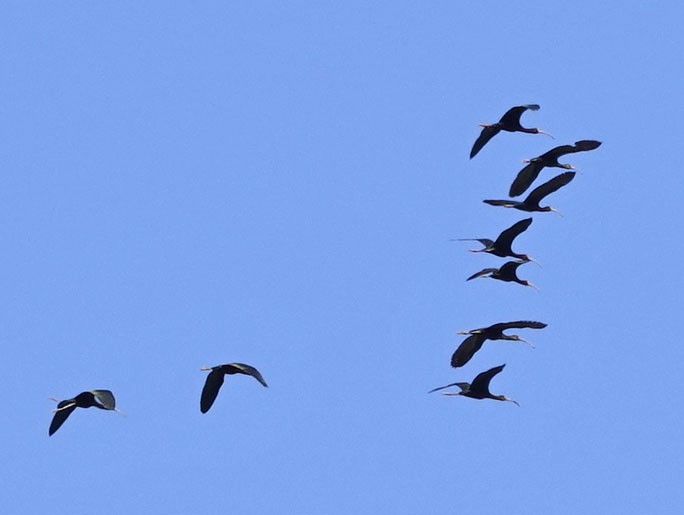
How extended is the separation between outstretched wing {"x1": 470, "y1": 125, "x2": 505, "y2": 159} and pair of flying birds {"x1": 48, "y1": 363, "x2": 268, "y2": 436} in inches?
344

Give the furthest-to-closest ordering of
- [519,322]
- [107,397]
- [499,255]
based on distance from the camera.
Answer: [499,255] → [519,322] → [107,397]

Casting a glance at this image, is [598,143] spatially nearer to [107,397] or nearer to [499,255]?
[499,255]

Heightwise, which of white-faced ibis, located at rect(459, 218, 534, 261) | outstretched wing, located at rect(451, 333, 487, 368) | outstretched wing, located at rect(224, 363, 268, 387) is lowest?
outstretched wing, located at rect(224, 363, 268, 387)

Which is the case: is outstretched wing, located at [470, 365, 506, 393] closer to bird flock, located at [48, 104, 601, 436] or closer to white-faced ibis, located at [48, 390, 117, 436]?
bird flock, located at [48, 104, 601, 436]

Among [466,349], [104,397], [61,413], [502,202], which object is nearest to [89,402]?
[104,397]

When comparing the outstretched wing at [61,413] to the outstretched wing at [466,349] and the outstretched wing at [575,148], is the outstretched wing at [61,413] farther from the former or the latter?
the outstretched wing at [575,148]

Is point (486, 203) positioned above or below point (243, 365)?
above

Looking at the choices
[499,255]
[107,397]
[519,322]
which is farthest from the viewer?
[499,255]

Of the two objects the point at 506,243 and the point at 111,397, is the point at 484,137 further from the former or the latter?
the point at 111,397

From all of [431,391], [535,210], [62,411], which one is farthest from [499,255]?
[62,411]

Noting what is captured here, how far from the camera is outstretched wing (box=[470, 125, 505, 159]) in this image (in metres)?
51.1

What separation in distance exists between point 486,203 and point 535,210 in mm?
3035

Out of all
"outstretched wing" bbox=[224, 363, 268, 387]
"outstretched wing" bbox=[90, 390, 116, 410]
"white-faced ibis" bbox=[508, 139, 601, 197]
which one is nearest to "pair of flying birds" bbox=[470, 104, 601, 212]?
"white-faced ibis" bbox=[508, 139, 601, 197]

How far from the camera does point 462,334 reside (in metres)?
50.1
